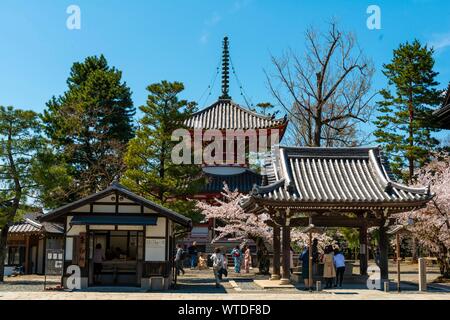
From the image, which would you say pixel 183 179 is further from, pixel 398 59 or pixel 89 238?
pixel 398 59

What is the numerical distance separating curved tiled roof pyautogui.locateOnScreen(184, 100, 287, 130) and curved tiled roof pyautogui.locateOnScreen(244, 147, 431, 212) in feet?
43.7

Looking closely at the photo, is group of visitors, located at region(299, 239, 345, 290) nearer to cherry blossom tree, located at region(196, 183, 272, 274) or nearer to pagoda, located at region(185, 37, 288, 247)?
cherry blossom tree, located at region(196, 183, 272, 274)

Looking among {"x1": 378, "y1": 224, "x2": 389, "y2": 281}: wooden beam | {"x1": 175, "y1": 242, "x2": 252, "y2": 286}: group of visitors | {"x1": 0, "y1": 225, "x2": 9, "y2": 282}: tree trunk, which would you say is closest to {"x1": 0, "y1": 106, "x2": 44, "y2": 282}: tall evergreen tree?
{"x1": 0, "y1": 225, "x2": 9, "y2": 282}: tree trunk

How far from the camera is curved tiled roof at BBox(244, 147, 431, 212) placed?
19625mm

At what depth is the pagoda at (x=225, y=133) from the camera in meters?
36.0

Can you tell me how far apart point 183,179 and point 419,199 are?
11369 millimetres

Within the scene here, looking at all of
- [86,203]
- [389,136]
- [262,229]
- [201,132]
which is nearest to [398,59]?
[389,136]

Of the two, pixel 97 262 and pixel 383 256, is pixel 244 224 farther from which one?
pixel 97 262

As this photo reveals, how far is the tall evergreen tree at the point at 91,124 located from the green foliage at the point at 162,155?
793 cm

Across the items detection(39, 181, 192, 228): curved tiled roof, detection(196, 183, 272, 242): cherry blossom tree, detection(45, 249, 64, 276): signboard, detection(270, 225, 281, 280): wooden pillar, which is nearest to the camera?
detection(39, 181, 192, 228): curved tiled roof

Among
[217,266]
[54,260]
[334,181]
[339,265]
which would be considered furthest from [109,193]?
[339,265]

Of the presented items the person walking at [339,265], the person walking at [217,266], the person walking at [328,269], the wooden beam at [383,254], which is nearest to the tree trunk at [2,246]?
the person walking at [217,266]

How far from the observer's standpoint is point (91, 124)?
40562 millimetres

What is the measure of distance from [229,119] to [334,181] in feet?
60.6
